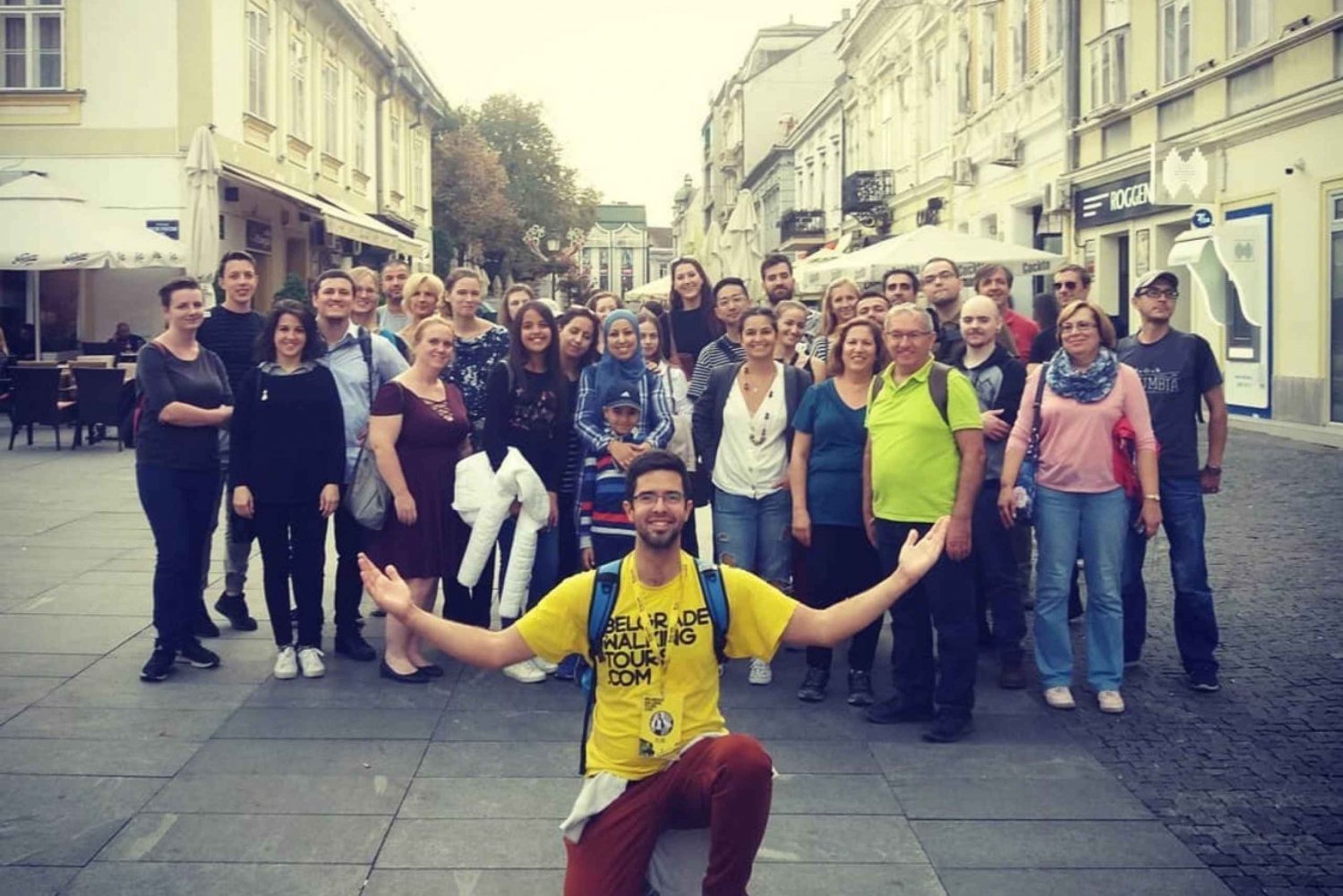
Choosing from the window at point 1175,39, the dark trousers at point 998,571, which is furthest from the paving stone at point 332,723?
the window at point 1175,39

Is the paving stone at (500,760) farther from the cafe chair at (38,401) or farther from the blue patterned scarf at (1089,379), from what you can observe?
the cafe chair at (38,401)

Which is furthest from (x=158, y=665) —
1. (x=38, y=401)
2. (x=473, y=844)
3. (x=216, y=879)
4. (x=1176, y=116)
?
(x=1176, y=116)

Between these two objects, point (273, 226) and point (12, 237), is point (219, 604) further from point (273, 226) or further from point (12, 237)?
point (273, 226)

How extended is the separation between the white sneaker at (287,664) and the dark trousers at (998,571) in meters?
3.39

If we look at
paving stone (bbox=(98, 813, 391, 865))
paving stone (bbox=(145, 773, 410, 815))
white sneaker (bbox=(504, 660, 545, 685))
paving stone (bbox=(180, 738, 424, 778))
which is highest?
white sneaker (bbox=(504, 660, 545, 685))

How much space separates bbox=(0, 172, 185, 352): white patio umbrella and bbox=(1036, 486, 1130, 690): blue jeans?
14.3 m

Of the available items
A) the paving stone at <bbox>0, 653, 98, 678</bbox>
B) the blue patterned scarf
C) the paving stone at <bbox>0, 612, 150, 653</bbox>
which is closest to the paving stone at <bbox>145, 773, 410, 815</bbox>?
the paving stone at <bbox>0, 653, 98, 678</bbox>

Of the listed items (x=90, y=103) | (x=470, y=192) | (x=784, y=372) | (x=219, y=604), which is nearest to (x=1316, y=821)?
(x=784, y=372)

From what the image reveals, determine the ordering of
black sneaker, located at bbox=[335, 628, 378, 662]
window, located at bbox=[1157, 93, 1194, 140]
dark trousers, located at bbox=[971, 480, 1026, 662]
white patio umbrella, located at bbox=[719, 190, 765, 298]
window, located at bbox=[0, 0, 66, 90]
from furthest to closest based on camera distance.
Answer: window, located at bbox=[0, 0, 66, 90], window, located at bbox=[1157, 93, 1194, 140], white patio umbrella, located at bbox=[719, 190, 765, 298], black sneaker, located at bbox=[335, 628, 378, 662], dark trousers, located at bbox=[971, 480, 1026, 662]

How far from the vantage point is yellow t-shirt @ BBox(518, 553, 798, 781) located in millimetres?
3793

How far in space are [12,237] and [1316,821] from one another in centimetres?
1677

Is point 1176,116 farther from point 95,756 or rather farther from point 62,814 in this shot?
point 62,814

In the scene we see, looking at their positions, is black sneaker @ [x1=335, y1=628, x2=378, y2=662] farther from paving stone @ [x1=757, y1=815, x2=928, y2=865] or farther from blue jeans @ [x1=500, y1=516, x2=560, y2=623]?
paving stone @ [x1=757, y1=815, x2=928, y2=865]

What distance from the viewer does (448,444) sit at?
23.3 feet
